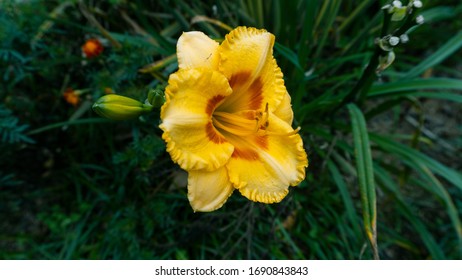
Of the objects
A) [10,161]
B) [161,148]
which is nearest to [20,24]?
[10,161]

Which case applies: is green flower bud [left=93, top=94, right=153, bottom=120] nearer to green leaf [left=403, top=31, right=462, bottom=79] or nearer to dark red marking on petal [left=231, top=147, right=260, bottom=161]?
dark red marking on petal [left=231, top=147, right=260, bottom=161]

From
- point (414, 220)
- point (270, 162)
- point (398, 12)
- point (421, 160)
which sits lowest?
point (414, 220)

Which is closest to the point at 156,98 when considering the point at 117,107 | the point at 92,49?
the point at 117,107

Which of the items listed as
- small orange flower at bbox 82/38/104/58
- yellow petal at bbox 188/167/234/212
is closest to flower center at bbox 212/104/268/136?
yellow petal at bbox 188/167/234/212

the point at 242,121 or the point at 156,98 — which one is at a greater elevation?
the point at 156,98

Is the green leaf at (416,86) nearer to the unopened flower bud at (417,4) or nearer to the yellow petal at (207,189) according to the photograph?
the unopened flower bud at (417,4)

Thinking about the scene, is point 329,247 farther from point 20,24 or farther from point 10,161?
point 20,24

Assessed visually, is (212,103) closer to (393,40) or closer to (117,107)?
(117,107)
